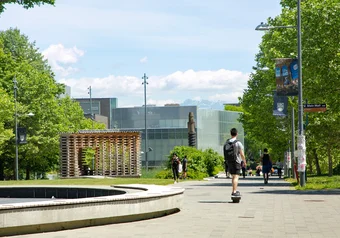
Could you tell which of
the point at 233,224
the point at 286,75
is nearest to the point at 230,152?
the point at 233,224

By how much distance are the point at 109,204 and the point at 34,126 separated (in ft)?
182

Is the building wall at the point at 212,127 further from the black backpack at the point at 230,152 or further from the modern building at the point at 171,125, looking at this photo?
the black backpack at the point at 230,152

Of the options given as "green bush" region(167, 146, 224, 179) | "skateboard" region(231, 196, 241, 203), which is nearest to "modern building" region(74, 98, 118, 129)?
"green bush" region(167, 146, 224, 179)

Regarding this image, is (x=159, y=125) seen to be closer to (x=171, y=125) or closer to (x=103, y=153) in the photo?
(x=171, y=125)

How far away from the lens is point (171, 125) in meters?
131

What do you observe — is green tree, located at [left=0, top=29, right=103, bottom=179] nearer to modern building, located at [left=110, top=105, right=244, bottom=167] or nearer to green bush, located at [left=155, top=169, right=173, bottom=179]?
green bush, located at [left=155, top=169, right=173, bottom=179]

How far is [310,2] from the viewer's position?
124 ft

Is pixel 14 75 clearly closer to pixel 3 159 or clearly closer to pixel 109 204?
pixel 3 159

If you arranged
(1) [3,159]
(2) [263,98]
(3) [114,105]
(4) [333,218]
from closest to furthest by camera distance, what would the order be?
(4) [333,218] < (2) [263,98] < (1) [3,159] < (3) [114,105]

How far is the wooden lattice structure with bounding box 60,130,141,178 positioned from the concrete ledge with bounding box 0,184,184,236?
39396 millimetres

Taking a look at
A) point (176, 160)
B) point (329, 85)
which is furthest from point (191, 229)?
point (176, 160)

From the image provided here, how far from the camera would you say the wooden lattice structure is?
55.2 meters

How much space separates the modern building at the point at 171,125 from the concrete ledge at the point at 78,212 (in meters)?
101

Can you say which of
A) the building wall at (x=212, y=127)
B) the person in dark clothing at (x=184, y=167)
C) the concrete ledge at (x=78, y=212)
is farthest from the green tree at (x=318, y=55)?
the building wall at (x=212, y=127)
